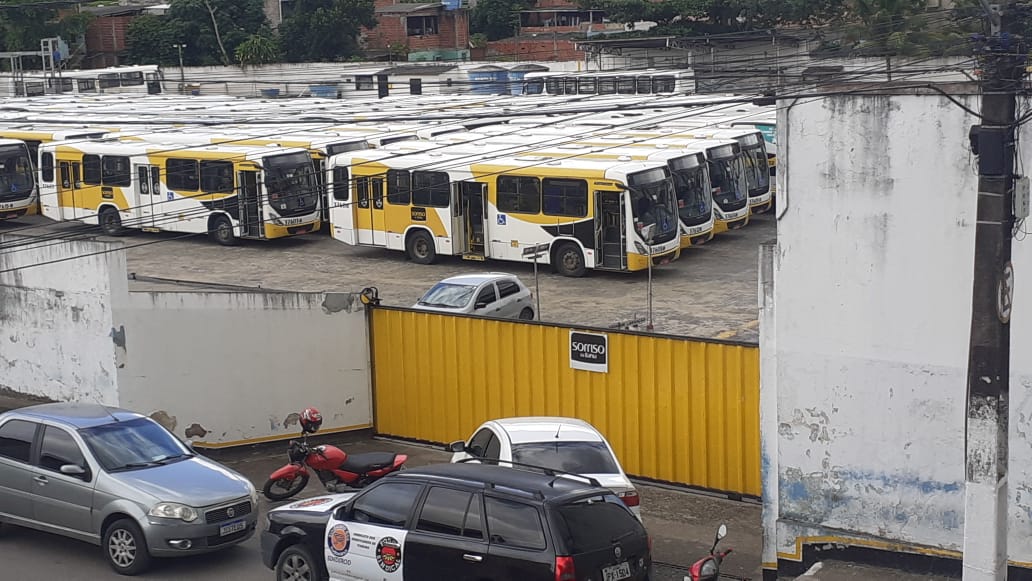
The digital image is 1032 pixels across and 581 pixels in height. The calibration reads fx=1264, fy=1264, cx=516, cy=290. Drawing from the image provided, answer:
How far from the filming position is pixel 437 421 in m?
16.0

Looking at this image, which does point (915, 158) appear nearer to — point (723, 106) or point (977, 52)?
point (977, 52)

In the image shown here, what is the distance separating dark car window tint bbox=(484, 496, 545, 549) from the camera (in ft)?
28.9

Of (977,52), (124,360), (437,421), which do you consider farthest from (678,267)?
(977,52)

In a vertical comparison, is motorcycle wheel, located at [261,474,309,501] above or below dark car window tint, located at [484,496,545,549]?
below

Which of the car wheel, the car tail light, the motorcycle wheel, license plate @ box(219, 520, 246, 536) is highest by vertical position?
the car tail light

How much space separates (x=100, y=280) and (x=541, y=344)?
216 inches

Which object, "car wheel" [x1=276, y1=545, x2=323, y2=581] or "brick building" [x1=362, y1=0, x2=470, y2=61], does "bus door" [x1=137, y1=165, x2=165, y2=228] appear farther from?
"brick building" [x1=362, y1=0, x2=470, y2=61]

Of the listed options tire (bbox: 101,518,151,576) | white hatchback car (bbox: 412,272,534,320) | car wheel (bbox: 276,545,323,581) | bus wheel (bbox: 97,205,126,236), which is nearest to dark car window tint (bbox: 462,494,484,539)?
car wheel (bbox: 276,545,323,581)

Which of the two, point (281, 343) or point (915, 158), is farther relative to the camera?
point (281, 343)

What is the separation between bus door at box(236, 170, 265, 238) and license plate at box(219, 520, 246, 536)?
20.8 m

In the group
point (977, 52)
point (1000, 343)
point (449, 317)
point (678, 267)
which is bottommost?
point (678, 267)

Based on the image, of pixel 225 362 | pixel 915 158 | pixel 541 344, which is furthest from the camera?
pixel 225 362

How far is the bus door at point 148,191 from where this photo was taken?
33.4 metres

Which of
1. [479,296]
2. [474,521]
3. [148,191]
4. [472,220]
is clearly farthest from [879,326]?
[148,191]
